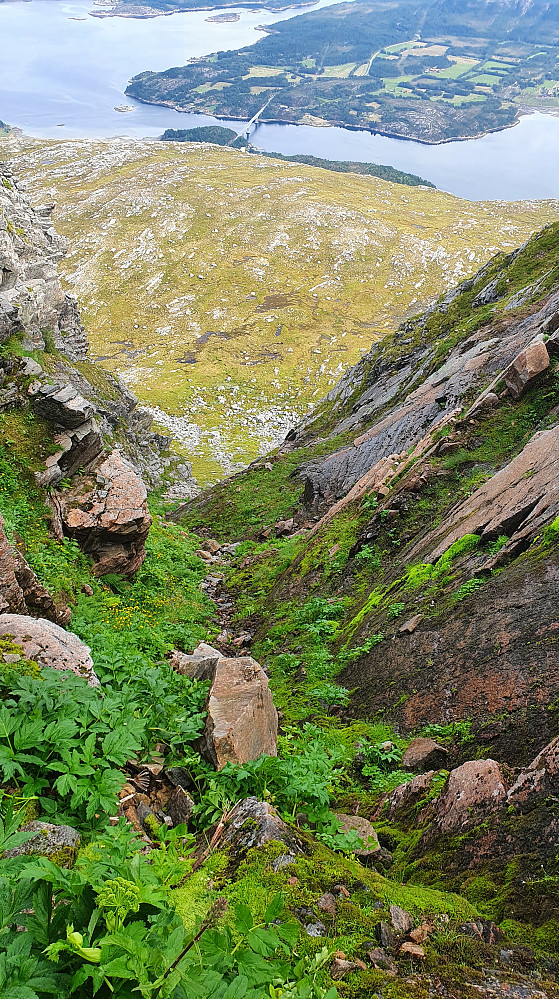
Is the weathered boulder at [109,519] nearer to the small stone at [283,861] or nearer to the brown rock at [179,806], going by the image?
the brown rock at [179,806]

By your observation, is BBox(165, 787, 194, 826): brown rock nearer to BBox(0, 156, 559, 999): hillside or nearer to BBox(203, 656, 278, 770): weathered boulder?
A: BBox(0, 156, 559, 999): hillside

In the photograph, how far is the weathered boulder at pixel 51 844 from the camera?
4410 mm

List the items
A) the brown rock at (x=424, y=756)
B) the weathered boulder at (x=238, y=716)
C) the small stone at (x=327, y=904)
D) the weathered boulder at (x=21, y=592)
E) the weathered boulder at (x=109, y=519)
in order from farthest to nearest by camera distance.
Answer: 1. the weathered boulder at (x=109, y=519)
2. the weathered boulder at (x=21, y=592)
3. the brown rock at (x=424, y=756)
4. the weathered boulder at (x=238, y=716)
5. the small stone at (x=327, y=904)

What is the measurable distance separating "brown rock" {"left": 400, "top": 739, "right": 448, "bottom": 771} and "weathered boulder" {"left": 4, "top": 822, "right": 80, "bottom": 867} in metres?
5.63

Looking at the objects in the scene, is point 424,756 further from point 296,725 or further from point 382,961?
point 382,961

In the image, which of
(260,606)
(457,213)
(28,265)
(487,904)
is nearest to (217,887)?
(487,904)

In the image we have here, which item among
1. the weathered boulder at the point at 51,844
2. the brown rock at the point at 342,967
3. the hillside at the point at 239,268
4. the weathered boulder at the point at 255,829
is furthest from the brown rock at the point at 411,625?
the hillside at the point at 239,268

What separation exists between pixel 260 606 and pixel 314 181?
16899 centimetres

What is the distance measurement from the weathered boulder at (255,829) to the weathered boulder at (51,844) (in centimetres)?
156

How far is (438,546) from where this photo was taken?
1373 centimetres

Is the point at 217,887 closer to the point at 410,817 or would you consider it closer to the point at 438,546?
the point at 410,817

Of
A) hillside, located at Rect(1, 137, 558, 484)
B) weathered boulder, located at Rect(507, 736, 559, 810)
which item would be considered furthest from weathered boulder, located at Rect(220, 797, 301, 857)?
hillside, located at Rect(1, 137, 558, 484)

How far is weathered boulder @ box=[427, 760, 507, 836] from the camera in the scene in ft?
21.7

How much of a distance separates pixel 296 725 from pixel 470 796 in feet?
15.8
